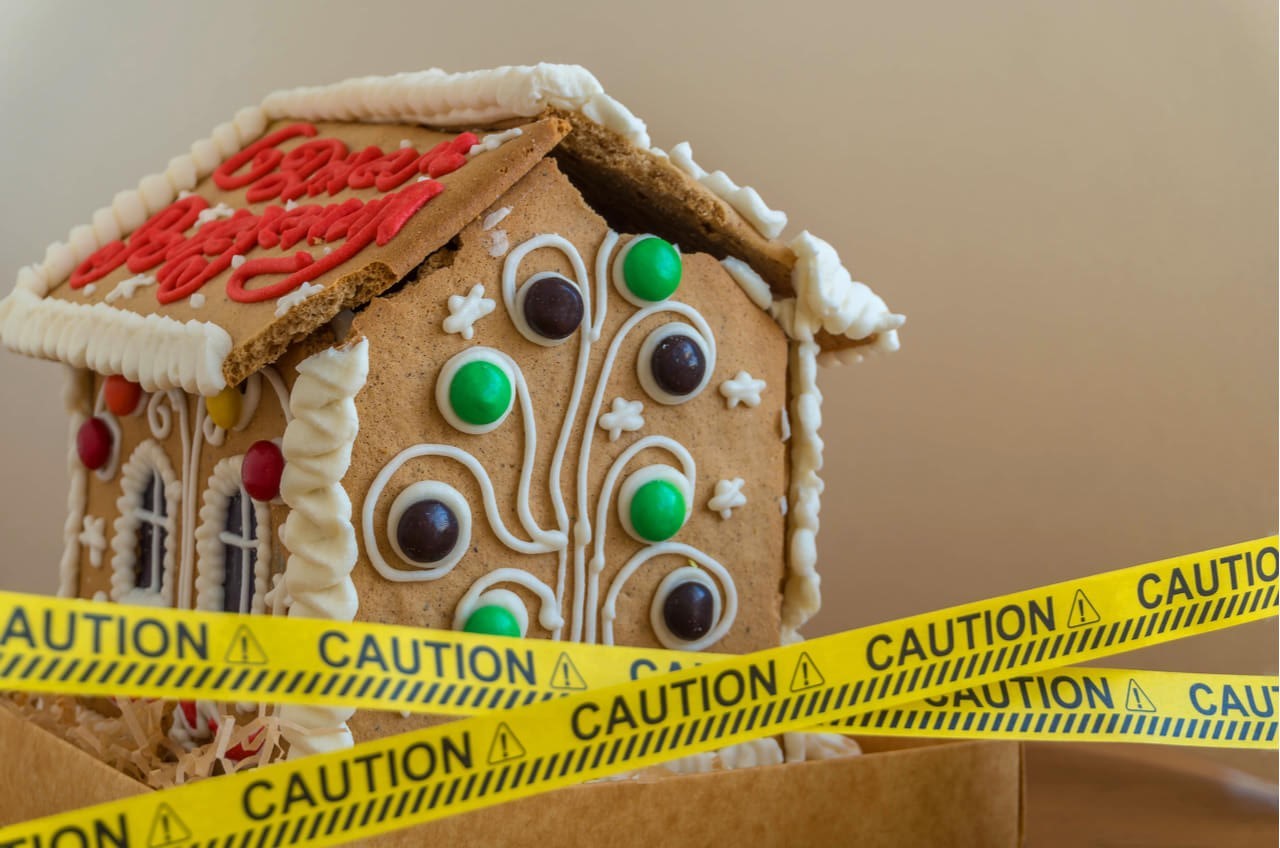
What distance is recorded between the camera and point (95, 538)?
5.86 feet

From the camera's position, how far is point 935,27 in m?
2.29

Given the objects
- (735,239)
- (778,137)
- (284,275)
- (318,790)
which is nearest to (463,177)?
(284,275)

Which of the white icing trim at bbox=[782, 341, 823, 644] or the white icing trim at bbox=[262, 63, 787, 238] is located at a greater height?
the white icing trim at bbox=[262, 63, 787, 238]

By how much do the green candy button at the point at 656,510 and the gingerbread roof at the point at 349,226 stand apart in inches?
10.8

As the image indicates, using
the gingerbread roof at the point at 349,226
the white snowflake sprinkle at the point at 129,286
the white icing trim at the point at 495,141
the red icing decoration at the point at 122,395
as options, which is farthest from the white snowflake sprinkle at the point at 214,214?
the white icing trim at the point at 495,141

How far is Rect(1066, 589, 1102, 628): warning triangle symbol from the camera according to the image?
1.33 m

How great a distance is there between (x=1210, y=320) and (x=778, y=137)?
80cm

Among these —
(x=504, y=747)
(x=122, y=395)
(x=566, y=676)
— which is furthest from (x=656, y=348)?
(x=122, y=395)

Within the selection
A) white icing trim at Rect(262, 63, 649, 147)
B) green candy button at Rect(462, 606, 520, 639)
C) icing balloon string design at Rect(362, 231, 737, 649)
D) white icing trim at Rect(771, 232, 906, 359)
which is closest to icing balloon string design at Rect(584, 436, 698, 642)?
icing balloon string design at Rect(362, 231, 737, 649)

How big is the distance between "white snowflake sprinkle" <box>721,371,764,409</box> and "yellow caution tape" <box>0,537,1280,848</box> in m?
0.43

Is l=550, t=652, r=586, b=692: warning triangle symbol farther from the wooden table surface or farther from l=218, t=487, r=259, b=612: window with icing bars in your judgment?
the wooden table surface

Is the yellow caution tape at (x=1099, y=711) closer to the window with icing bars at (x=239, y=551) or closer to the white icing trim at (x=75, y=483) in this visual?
the window with icing bars at (x=239, y=551)

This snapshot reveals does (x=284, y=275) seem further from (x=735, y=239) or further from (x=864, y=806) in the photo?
(x=864, y=806)

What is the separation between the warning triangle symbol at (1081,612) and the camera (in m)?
1.33
